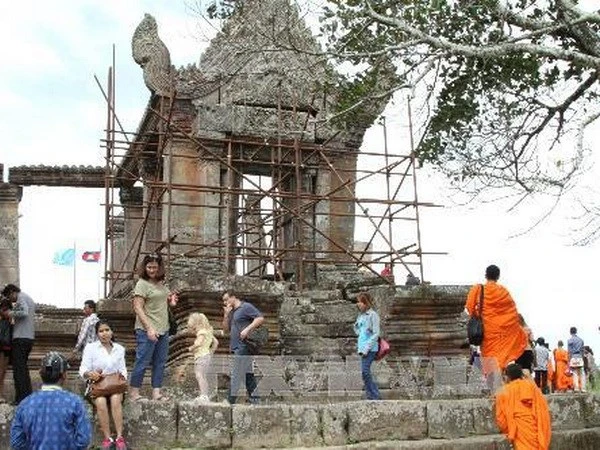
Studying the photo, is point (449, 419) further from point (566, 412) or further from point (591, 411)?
point (591, 411)

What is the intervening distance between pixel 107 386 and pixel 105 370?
281 mm

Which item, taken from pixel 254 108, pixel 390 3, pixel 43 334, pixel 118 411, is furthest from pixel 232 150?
pixel 118 411

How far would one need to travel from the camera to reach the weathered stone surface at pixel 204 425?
8.56 metres

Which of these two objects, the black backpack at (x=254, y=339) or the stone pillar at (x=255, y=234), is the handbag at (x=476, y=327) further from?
the stone pillar at (x=255, y=234)

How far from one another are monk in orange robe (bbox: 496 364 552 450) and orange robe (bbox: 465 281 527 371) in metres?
1.59

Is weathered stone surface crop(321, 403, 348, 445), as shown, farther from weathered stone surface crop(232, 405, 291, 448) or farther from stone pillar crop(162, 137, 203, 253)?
stone pillar crop(162, 137, 203, 253)

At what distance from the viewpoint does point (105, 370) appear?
8375 mm

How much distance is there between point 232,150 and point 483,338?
9.19m

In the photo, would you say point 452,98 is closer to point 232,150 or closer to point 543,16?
point 543,16

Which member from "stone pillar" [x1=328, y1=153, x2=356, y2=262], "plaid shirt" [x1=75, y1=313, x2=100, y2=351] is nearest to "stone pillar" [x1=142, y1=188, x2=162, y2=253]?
"stone pillar" [x1=328, y1=153, x2=356, y2=262]

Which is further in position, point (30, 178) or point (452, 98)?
point (30, 178)

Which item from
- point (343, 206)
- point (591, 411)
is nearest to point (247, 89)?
point (343, 206)

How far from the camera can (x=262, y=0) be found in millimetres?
18203

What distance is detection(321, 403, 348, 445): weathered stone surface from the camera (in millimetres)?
9023
